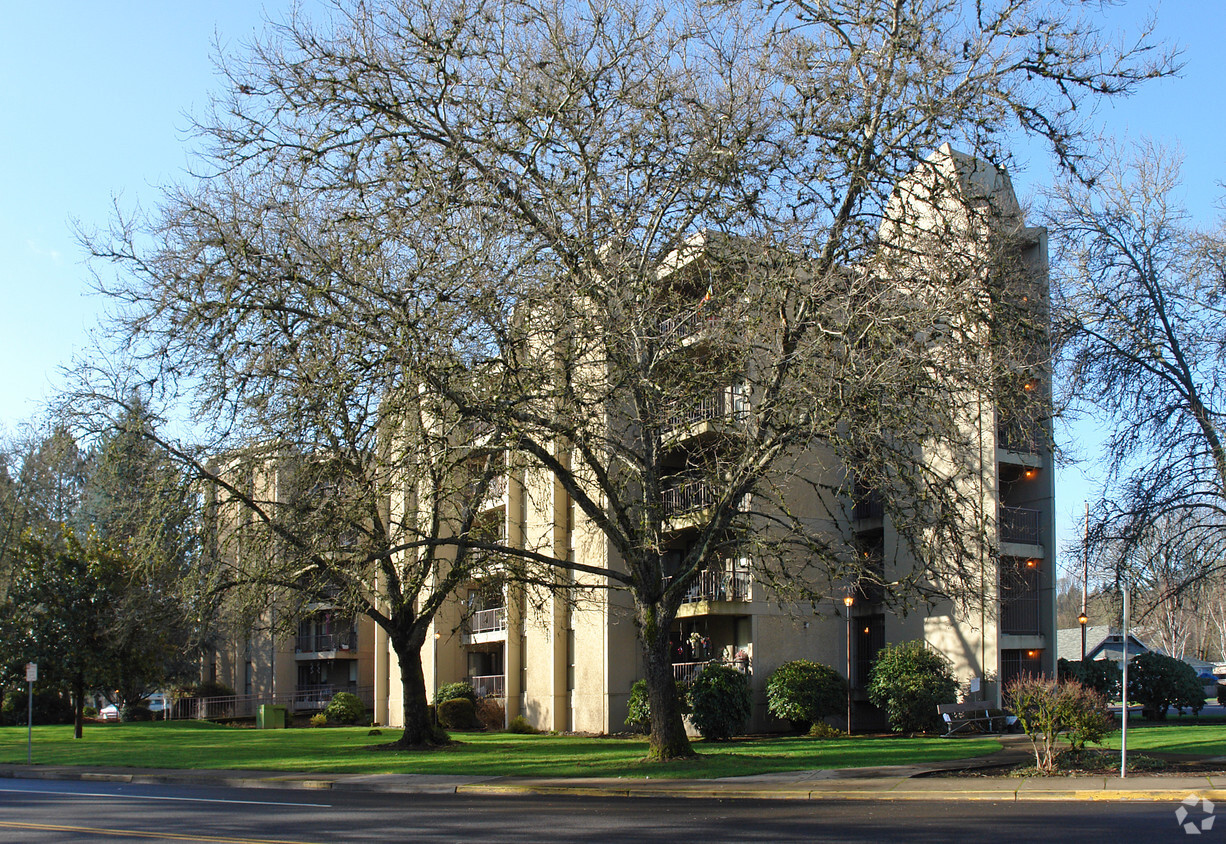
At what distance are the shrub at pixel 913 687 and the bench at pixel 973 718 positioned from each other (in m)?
0.34

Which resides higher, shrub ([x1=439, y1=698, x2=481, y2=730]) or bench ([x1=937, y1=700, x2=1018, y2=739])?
bench ([x1=937, y1=700, x2=1018, y2=739])

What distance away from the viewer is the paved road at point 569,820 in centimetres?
1108

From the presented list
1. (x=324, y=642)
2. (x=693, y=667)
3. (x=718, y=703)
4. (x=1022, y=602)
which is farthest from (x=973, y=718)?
(x=324, y=642)

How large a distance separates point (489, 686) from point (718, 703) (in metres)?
14.9

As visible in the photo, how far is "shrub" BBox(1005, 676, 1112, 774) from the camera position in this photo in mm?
15938

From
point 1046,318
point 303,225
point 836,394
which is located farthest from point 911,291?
point 303,225

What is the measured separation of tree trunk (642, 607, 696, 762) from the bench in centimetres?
879

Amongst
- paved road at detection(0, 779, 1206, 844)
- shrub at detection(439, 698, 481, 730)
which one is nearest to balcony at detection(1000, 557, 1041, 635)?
paved road at detection(0, 779, 1206, 844)

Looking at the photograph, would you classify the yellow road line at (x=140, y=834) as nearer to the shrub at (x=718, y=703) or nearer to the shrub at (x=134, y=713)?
the shrub at (x=718, y=703)

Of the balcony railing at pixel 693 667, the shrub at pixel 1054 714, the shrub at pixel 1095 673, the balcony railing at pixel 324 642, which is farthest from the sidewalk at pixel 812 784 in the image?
the balcony railing at pixel 324 642

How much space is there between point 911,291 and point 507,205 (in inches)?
261

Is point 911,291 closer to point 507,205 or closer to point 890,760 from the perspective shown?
point 507,205

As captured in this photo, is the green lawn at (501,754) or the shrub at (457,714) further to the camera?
the shrub at (457,714)

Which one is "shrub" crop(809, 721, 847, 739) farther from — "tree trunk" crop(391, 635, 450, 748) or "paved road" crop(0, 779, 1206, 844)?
"paved road" crop(0, 779, 1206, 844)
